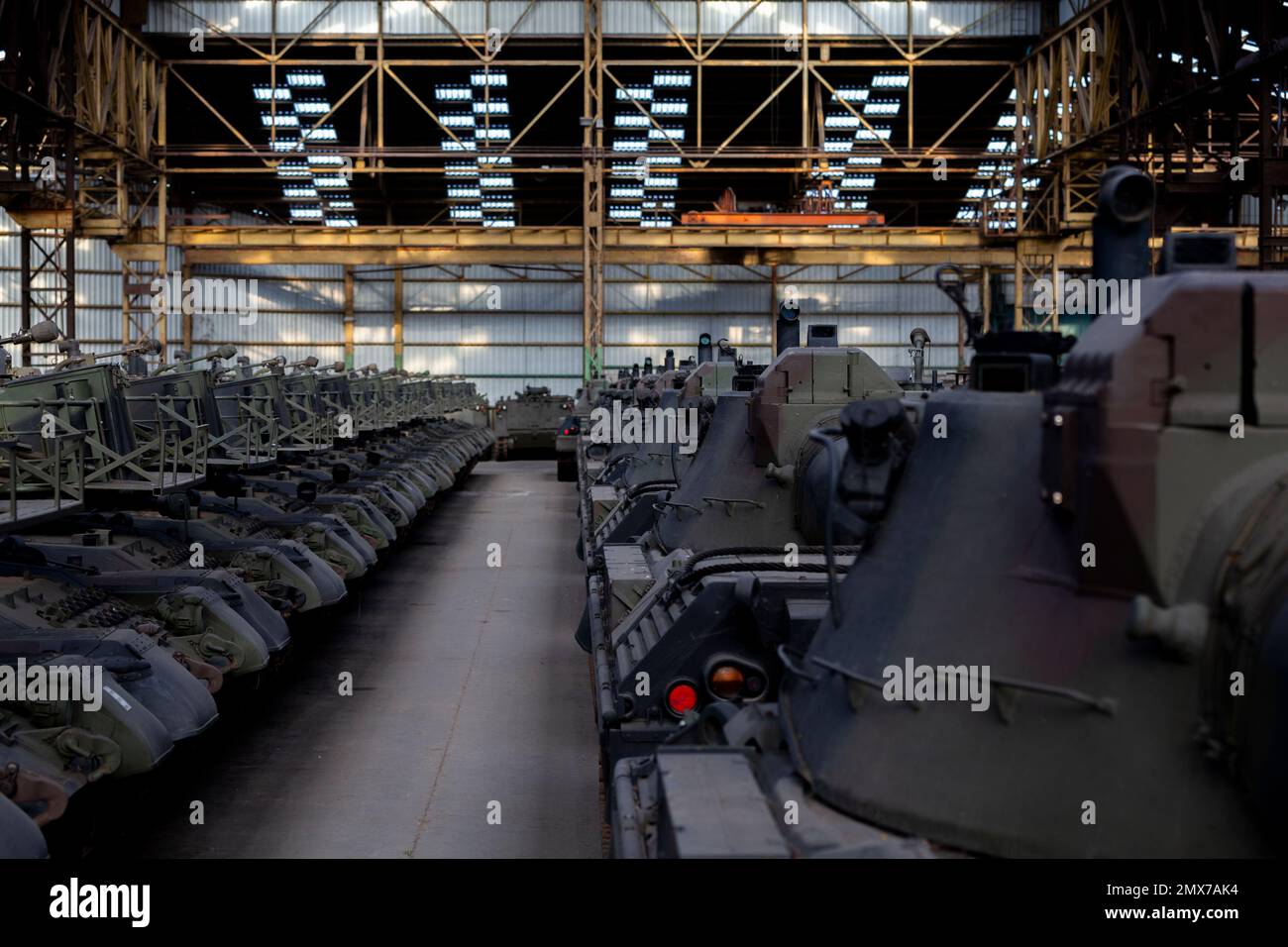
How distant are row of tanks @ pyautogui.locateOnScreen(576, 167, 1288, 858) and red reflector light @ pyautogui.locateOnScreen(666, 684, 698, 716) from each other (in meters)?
1.86

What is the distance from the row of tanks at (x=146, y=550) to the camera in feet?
27.5

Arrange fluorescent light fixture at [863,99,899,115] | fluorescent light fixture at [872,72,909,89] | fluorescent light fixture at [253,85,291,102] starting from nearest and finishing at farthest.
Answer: fluorescent light fixture at [872,72,909,89] < fluorescent light fixture at [253,85,291,102] < fluorescent light fixture at [863,99,899,115]

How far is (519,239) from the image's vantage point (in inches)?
1523

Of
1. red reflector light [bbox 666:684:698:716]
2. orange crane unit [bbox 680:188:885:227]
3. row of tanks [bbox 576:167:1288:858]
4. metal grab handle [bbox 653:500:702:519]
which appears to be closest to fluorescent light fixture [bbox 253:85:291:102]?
orange crane unit [bbox 680:188:885:227]

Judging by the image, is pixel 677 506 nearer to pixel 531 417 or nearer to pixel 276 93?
pixel 276 93

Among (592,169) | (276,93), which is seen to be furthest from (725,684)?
(276,93)

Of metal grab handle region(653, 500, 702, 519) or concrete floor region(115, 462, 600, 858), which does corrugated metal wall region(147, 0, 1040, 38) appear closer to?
concrete floor region(115, 462, 600, 858)

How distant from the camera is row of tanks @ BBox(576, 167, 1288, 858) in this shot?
3.87 meters

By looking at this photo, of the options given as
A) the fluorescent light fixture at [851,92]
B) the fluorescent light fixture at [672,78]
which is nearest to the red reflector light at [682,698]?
the fluorescent light fixture at [672,78]

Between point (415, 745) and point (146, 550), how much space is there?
329 centimetres

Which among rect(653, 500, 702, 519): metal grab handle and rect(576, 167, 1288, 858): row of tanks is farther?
rect(653, 500, 702, 519): metal grab handle

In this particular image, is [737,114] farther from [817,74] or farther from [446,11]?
[446,11]
